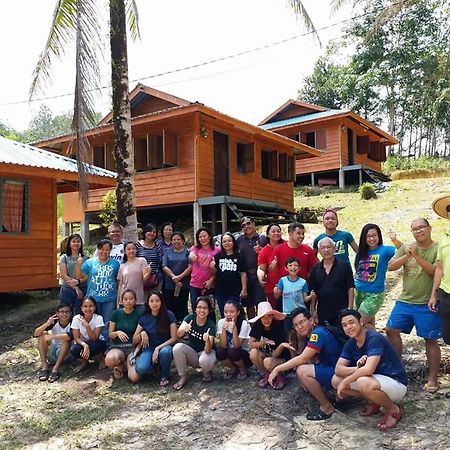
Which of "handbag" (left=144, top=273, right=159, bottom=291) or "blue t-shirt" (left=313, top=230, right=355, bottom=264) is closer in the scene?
"blue t-shirt" (left=313, top=230, right=355, bottom=264)

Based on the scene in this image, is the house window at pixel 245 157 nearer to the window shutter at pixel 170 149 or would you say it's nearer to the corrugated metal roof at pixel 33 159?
the window shutter at pixel 170 149

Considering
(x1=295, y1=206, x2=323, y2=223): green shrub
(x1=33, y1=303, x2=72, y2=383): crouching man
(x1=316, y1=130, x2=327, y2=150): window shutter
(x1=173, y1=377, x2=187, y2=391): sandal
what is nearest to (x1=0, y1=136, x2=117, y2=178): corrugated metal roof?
(x1=33, y1=303, x2=72, y2=383): crouching man

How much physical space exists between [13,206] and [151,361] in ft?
17.3

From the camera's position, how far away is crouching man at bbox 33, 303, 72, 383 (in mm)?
6258

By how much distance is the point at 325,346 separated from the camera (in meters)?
4.66

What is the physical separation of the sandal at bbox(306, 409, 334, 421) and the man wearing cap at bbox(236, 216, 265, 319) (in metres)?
1.69

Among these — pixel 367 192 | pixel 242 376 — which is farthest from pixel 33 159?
pixel 367 192

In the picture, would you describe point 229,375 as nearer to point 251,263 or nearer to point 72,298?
point 251,263

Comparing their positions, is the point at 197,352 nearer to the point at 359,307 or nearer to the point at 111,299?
the point at 111,299

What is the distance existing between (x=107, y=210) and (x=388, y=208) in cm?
890

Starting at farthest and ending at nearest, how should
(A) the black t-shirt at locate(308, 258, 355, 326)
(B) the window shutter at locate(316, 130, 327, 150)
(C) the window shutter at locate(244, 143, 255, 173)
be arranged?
(B) the window shutter at locate(316, 130, 327, 150) < (C) the window shutter at locate(244, 143, 255, 173) < (A) the black t-shirt at locate(308, 258, 355, 326)

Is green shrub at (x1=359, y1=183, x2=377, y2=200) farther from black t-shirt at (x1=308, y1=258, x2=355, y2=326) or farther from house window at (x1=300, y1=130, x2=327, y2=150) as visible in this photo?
black t-shirt at (x1=308, y1=258, x2=355, y2=326)

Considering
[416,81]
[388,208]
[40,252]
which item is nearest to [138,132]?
[40,252]

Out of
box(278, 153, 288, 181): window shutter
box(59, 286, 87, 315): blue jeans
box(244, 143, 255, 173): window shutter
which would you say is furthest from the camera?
box(278, 153, 288, 181): window shutter
